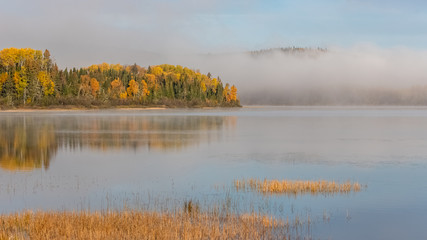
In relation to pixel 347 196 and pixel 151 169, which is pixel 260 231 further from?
pixel 151 169

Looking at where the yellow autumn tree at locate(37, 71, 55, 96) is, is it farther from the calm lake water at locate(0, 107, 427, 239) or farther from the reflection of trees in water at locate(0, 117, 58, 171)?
the calm lake water at locate(0, 107, 427, 239)

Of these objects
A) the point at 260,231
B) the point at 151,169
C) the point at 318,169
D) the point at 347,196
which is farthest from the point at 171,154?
the point at 260,231

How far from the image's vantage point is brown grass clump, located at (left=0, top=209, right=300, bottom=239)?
12969 millimetres

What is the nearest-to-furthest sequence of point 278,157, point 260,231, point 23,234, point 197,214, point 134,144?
point 23,234, point 260,231, point 197,214, point 278,157, point 134,144

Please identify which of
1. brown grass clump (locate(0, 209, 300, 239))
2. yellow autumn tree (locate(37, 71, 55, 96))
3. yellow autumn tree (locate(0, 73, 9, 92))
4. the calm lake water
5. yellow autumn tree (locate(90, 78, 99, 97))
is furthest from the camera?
yellow autumn tree (locate(90, 78, 99, 97))

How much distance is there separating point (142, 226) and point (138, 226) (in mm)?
195

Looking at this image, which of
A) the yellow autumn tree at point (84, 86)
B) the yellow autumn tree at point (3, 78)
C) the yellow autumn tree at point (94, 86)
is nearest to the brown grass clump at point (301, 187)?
the yellow autumn tree at point (3, 78)

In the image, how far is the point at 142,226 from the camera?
44.7 feet

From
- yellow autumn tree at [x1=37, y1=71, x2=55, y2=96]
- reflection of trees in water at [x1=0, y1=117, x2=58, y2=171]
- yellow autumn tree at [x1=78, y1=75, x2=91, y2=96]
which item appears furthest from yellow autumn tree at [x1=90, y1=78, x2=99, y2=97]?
reflection of trees in water at [x1=0, y1=117, x2=58, y2=171]

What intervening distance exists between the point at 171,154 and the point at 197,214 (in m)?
20.5

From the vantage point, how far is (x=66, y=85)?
175m

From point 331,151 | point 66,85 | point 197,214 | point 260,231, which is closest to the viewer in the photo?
point 260,231

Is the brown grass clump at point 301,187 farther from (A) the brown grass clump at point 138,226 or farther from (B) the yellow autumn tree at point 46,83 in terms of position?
(B) the yellow autumn tree at point 46,83

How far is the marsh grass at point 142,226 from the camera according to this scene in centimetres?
1297
